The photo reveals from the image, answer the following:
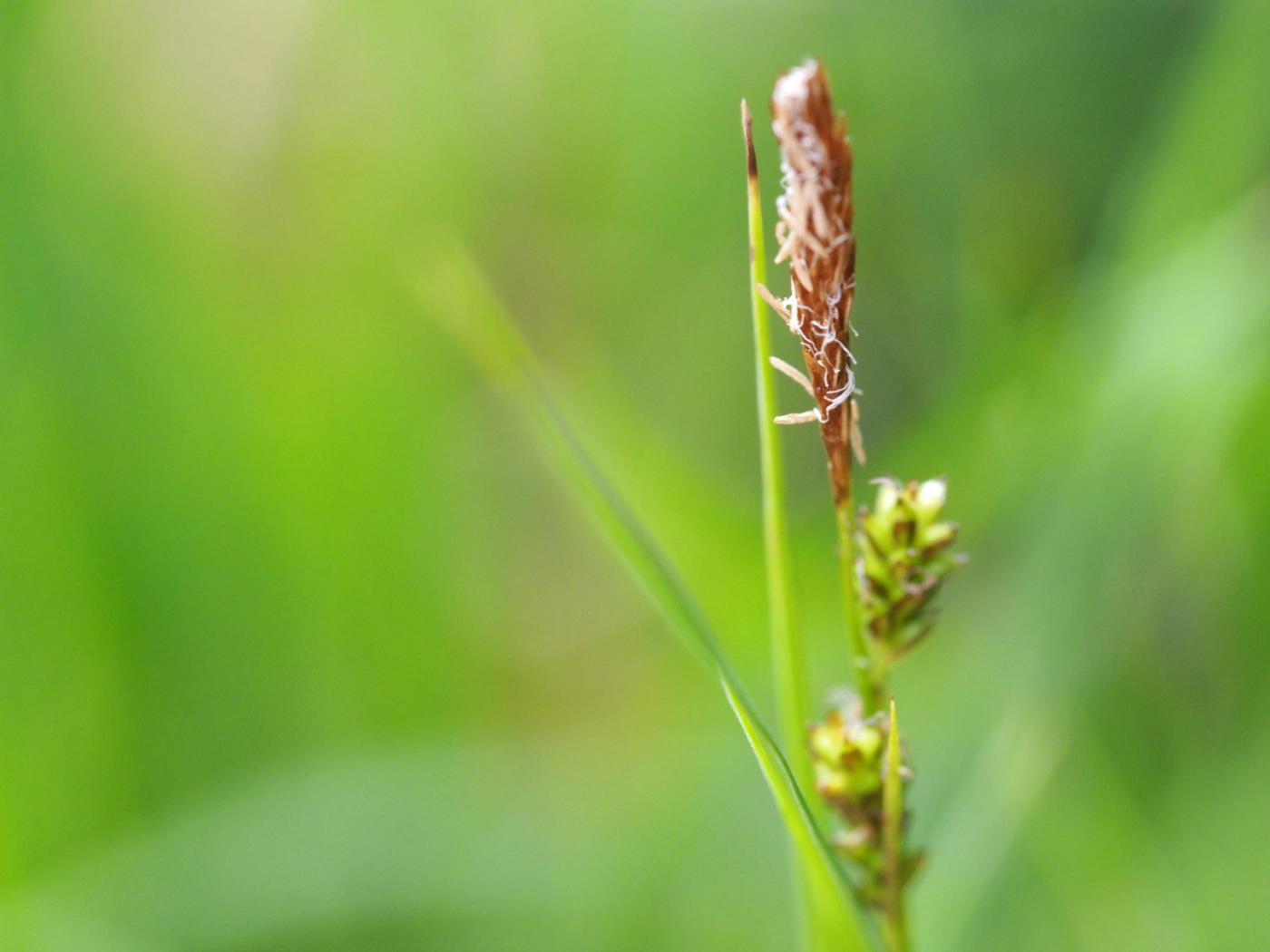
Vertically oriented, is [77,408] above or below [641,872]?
above

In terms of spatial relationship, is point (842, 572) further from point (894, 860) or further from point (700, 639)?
point (894, 860)

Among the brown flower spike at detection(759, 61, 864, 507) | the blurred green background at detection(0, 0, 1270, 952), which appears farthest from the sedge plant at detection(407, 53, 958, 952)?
the blurred green background at detection(0, 0, 1270, 952)

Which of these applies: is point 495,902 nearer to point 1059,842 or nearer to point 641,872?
point 641,872

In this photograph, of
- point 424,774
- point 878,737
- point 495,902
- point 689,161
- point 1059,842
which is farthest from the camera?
point 689,161

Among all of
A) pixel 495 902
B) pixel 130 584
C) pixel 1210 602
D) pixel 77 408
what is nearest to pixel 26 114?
pixel 77 408

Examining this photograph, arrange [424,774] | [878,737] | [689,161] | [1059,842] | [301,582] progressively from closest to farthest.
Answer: [878,737] → [1059,842] → [424,774] → [301,582] → [689,161]

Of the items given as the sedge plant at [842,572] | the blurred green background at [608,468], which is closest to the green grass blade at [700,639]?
the sedge plant at [842,572]

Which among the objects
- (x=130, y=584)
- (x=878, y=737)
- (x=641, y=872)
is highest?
(x=130, y=584)

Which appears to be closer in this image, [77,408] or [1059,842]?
[1059,842]
